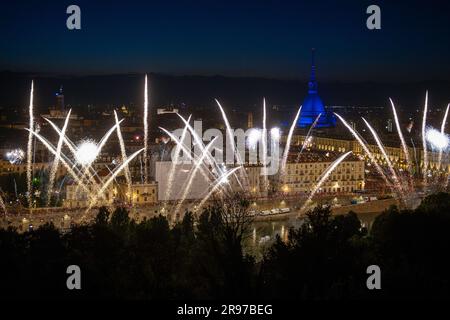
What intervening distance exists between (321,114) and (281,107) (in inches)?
828

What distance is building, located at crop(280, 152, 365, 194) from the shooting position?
14961mm

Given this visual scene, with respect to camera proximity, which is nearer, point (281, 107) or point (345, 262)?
point (345, 262)

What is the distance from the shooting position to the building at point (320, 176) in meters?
15.0

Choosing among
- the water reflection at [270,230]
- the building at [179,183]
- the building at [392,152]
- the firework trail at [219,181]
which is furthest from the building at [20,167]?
the building at [392,152]

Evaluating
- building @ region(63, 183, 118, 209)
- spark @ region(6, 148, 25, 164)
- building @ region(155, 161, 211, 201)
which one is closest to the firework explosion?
building @ region(155, 161, 211, 201)

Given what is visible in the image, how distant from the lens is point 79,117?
114ft

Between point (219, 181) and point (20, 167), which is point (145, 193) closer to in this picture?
point (219, 181)

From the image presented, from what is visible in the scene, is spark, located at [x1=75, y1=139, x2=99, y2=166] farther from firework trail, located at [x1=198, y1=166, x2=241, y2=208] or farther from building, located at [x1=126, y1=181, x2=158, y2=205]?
firework trail, located at [x1=198, y1=166, x2=241, y2=208]

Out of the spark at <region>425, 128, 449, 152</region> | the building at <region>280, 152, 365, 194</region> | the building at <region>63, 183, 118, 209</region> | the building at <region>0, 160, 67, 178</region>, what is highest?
the spark at <region>425, 128, 449, 152</region>

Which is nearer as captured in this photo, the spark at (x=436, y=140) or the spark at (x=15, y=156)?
the spark at (x=15, y=156)

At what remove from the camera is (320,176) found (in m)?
15.3

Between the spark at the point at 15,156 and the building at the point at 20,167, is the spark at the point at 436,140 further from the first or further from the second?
the spark at the point at 15,156

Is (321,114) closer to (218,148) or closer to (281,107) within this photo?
(218,148)
